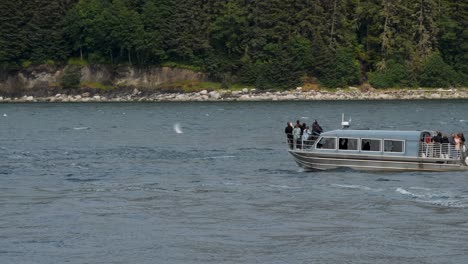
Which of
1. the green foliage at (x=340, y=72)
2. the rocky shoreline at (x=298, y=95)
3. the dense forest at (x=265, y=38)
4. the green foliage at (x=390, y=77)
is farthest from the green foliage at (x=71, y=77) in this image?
the green foliage at (x=390, y=77)

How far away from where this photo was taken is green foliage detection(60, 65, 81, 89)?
562 ft

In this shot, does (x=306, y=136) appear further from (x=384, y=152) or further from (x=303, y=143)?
(x=384, y=152)

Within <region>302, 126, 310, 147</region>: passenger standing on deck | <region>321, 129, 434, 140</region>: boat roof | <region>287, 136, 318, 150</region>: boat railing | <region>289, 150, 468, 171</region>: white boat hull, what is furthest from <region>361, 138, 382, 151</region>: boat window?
<region>302, 126, 310, 147</region>: passenger standing on deck

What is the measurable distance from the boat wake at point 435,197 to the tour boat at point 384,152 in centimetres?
583

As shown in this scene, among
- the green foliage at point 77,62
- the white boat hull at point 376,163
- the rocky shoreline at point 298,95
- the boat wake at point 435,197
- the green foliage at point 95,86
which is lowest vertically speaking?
the rocky shoreline at point 298,95

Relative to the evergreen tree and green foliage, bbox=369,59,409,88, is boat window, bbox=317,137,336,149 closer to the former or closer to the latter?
green foliage, bbox=369,59,409,88

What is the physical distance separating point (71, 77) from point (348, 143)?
11950 cm

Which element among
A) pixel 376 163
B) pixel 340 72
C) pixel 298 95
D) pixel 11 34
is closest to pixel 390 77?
pixel 340 72

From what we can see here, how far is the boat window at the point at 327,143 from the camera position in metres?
55.8

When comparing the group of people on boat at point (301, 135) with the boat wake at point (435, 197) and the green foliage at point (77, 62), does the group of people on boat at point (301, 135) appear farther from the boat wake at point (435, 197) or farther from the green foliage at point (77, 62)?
the green foliage at point (77, 62)

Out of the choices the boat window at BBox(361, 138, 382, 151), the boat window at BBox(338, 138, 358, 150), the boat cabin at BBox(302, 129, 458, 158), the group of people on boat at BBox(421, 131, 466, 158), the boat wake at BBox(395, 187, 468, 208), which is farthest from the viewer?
the boat window at BBox(338, 138, 358, 150)

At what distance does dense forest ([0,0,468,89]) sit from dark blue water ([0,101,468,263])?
282ft

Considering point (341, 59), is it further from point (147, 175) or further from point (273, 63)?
point (147, 175)

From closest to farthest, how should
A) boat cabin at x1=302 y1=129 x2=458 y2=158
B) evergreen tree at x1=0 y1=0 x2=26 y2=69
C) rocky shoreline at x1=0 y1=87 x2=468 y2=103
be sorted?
boat cabin at x1=302 y1=129 x2=458 y2=158, rocky shoreline at x1=0 y1=87 x2=468 y2=103, evergreen tree at x1=0 y1=0 x2=26 y2=69
